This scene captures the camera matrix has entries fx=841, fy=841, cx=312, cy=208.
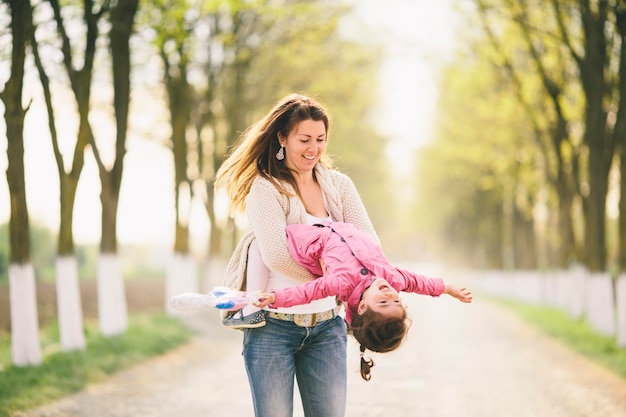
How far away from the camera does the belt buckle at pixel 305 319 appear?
3760mm

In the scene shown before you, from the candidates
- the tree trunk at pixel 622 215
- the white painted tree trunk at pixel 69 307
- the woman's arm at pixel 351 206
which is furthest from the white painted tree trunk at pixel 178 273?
the woman's arm at pixel 351 206

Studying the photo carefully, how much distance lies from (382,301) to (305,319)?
493 millimetres

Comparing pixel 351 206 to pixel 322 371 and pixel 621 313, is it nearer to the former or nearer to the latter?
pixel 322 371

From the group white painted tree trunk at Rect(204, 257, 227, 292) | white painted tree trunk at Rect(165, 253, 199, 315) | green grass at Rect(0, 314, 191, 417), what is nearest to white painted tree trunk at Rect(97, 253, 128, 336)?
green grass at Rect(0, 314, 191, 417)

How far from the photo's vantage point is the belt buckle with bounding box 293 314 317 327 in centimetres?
376

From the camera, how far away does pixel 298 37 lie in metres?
22.6

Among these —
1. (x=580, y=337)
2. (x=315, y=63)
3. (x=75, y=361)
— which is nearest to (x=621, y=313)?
(x=580, y=337)

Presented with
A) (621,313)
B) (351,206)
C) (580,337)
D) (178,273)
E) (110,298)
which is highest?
(351,206)

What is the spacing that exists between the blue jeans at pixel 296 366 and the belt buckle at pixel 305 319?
0.08 ft

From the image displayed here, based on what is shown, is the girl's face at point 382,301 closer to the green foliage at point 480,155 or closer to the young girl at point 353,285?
the young girl at point 353,285

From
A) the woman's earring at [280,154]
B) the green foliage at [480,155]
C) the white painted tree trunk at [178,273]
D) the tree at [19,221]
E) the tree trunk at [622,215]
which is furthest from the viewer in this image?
the green foliage at [480,155]

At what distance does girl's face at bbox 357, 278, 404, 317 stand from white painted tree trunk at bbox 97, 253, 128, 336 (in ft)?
36.0

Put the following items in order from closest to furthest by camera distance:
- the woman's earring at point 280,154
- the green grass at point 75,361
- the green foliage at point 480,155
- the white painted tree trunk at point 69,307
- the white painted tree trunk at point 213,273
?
the woman's earring at point 280,154
the green grass at point 75,361
the white painted tree trunk at point 69,307
the white painted tree trunk at point 213,273
the green foliage at point 480,155

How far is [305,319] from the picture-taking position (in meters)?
3.77
